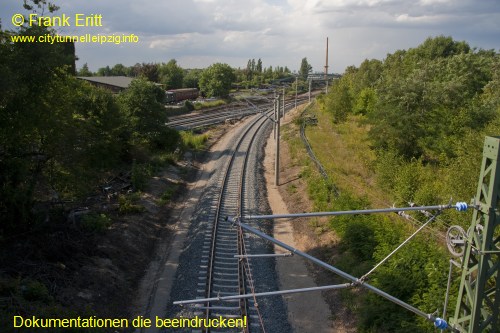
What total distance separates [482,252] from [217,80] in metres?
81.1

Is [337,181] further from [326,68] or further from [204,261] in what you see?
[326,68]

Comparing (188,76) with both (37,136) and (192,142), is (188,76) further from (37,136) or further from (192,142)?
(37,136)

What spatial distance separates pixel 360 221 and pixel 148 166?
50.1 feet

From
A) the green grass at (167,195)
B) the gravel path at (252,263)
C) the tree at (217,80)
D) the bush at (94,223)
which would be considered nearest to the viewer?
the gravel path at (252,263)

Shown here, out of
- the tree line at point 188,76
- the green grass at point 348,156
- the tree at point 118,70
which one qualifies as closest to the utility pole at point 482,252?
the green grass at point 348,156

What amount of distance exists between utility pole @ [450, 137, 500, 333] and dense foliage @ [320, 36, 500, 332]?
130 inches

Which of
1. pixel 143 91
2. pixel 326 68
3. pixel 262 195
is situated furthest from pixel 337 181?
pixel 326 68

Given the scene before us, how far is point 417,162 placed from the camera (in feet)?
88.6

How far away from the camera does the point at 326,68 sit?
84500mm

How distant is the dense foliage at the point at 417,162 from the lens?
449 inches

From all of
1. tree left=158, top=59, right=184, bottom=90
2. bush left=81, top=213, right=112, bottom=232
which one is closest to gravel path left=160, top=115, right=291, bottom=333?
bush left=81, top=213, right=112, bottom=232

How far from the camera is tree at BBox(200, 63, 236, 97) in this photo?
84312 millimetres

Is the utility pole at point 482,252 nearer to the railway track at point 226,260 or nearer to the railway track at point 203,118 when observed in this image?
the railway track at point 226,260

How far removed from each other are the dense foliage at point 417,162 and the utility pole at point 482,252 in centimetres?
331
